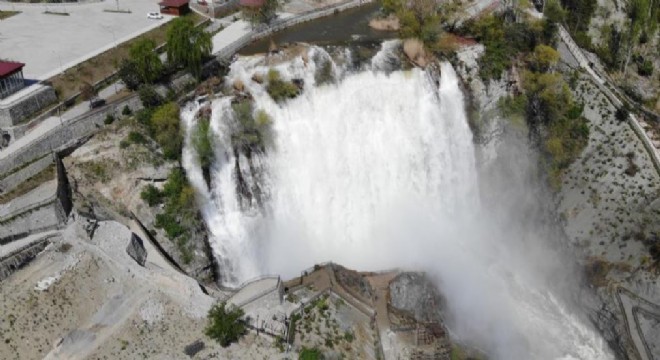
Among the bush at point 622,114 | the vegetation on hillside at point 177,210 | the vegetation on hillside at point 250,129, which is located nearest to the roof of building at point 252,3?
the vegetation on hillside at point 250,129

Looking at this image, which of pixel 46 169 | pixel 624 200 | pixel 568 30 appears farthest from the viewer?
pixel 568 30

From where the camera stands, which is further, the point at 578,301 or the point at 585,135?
the point at 585,135

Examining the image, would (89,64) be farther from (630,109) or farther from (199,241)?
(630,109)

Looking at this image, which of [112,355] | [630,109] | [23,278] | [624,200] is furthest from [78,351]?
[630,109]

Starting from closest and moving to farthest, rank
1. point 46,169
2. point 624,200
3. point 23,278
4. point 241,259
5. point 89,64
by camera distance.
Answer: point 23,278 → point 46,169 → point 241,259 → point 624,200 → point 89,64

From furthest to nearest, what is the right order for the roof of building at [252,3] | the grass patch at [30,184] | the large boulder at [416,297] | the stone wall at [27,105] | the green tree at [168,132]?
the roof of building at [252,3]
the green tree at [168,132]
the stone wall at [27,105]
the large boulder at [416,297]
the grass patch at [30,184]

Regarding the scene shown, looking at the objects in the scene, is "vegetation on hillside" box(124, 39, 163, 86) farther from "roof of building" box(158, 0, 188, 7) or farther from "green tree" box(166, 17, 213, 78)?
"roof of building" box(158, 0, 188, 7)

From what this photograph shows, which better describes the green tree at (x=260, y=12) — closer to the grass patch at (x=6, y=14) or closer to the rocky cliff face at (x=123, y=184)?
the rocky cliff face at (x=123, y=184)
